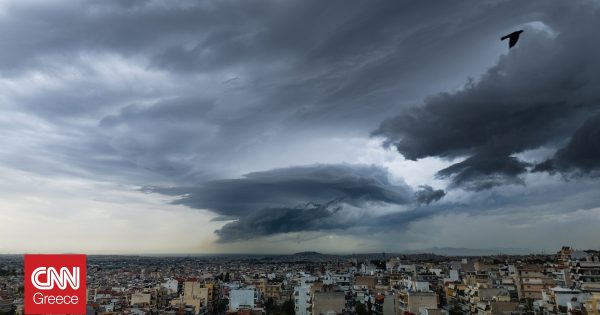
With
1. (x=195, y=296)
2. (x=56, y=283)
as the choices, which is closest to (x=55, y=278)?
(x=56, y=283)

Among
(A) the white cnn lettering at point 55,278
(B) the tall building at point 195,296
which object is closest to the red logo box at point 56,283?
(A) the white cnn lettering at point 55,278

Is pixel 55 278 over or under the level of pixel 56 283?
over

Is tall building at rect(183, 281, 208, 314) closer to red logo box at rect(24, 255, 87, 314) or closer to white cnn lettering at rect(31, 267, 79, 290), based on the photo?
red logo box at rect(24, 255, 87, 314)

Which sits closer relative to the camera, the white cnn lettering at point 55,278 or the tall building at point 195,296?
the white cnn lettering at point 55,278

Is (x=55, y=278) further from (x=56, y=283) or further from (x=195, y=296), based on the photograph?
(x=195, y=296)

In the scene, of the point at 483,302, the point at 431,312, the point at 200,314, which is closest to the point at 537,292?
the point at 483,302

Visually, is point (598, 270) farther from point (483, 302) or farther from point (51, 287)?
point (51, 287)

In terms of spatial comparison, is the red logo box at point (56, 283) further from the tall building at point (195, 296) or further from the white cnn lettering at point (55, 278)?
the tall building at point (195, 296)

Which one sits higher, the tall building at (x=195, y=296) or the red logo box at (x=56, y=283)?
the red logo box at (x=56, y=283)
